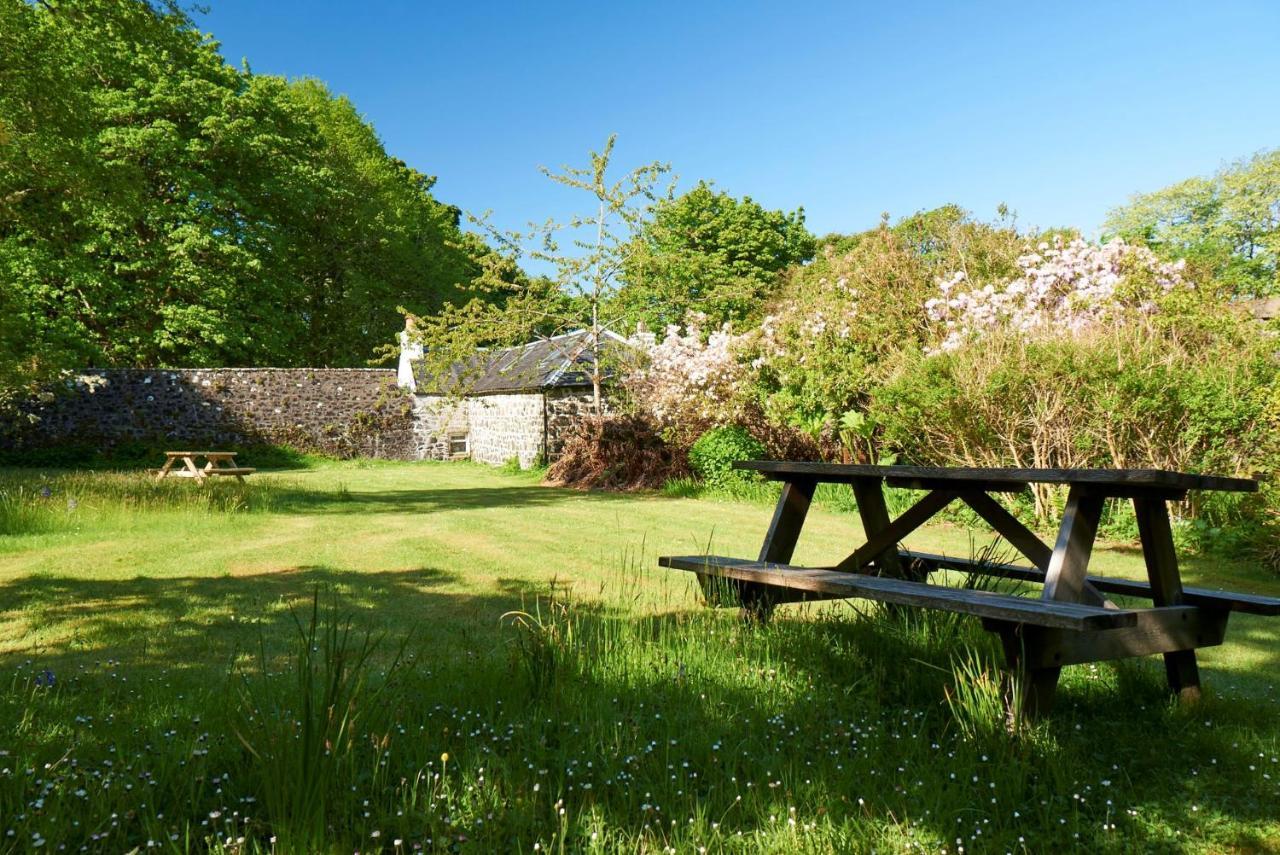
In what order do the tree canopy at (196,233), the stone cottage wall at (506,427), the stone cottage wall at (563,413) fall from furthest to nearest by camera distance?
the tree canopy at (196,233)
the stone cottage wall at (506,427)
the stone cottage wall at (563,413)

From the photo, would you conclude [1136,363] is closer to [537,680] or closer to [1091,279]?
[1091,279]

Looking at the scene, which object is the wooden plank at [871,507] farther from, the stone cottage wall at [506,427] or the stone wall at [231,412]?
the stone wall at [231,412]

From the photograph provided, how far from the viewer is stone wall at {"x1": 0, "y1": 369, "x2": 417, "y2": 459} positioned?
20156mm

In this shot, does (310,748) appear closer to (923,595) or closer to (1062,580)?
(923,595)

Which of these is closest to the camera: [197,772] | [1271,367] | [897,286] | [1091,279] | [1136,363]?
[197,772]

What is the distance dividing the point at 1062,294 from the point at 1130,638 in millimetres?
10966

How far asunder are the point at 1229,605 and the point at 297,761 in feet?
12.8

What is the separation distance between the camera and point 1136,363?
8.72 metres

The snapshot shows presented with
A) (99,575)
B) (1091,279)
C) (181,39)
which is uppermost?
(181,39)

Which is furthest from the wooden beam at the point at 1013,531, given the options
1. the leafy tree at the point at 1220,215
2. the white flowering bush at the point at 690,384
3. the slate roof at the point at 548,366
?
the leafy tree at the point at 1220,215

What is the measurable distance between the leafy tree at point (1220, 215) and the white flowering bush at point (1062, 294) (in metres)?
23.1

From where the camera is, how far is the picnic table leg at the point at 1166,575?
362 cm

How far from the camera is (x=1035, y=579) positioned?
442 cm

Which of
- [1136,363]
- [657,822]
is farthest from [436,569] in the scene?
[1136,363]
